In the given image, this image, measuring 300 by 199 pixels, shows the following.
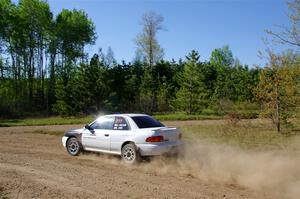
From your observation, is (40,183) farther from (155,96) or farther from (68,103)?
(155,96)

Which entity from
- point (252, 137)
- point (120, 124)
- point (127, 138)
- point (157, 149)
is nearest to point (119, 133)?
point (120, 124)

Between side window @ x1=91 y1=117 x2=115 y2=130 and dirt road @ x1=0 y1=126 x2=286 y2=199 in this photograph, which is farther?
Answer: side window @ x1=91 y1=117 x2=115 y2=130

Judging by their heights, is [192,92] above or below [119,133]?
A: above

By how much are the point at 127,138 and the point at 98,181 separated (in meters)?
2.84

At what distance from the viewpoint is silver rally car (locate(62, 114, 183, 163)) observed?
10898 mm

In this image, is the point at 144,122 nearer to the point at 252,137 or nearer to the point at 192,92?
the point at 252,137

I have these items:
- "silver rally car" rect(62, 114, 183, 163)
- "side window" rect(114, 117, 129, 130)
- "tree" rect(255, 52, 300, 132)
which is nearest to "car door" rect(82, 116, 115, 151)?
"silver rally car" rect(62, 114, 183, 163)

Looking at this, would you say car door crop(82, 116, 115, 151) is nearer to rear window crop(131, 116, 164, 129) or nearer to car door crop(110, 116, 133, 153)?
car door crop(110, 116, 133, 153)

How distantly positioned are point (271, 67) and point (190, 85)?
1963 cm

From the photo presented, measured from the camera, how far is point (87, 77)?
3969 centimetres

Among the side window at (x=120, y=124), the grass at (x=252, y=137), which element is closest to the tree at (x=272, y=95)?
the grass at (x=252, y=137)

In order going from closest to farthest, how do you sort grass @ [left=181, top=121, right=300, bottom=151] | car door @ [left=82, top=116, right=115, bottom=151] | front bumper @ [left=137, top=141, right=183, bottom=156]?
front bumper @ [left=137, top=141, right=183, bottom=156] < car door @ [left=82, top=116, right=115, bottom=151] < grass @ [left=181, top=121, right=300, bottom=151]

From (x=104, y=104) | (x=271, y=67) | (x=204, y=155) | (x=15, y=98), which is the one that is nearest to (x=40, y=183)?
(x=204, y=155)

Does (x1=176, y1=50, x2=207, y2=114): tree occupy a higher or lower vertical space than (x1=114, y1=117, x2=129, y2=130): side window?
higher
